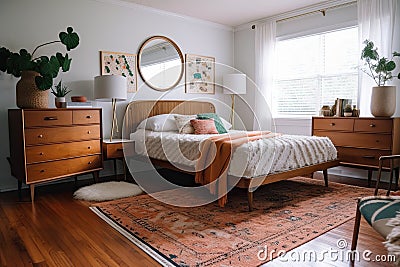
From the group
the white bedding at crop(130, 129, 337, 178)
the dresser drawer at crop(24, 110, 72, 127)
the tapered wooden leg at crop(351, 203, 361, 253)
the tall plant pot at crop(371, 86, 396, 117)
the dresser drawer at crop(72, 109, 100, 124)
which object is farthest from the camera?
the tall plant pot at crop(371, 86, 396, 117)

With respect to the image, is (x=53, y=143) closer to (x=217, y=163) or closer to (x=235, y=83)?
(x=217, y=163)

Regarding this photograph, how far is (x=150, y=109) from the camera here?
477 cm

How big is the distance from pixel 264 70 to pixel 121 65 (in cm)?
243

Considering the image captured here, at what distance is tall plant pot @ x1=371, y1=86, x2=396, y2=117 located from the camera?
11.9ft

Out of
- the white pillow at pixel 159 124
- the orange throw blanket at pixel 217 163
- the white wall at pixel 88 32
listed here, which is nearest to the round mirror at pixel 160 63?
the white wall at pixel 88 32

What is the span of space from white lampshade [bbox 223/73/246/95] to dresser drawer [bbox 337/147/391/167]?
2.14 metres

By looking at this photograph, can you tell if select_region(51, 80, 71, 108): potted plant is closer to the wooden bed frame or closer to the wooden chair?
the wooden bed frame

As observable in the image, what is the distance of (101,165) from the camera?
3.80 metres

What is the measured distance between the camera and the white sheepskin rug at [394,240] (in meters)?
1.38

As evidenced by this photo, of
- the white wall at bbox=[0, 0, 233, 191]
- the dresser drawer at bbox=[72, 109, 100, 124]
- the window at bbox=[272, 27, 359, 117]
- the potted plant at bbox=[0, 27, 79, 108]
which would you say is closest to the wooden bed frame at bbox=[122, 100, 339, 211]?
the white wall at bbox=[0, 0, 233, 191]

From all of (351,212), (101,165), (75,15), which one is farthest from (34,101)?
(351,212)

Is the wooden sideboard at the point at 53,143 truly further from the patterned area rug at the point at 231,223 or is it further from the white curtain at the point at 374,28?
the white curtain at the point at 374,28

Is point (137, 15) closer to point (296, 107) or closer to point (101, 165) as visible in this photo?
point (101, 165)

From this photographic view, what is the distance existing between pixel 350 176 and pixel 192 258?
3.23 metres
